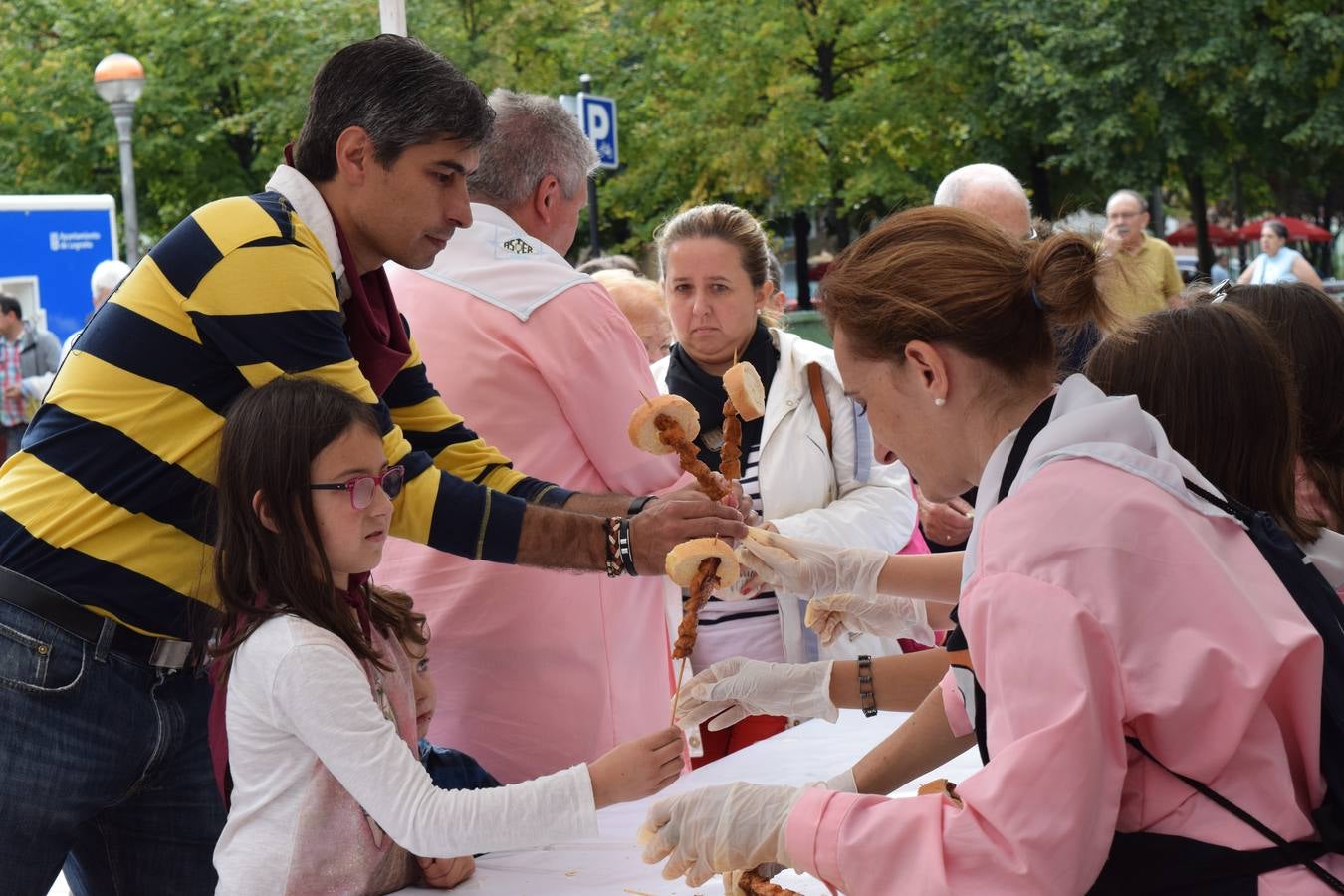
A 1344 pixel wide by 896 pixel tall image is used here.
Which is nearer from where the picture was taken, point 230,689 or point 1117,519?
point 1117,519

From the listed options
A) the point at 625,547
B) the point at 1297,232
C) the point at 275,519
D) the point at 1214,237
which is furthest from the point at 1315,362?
the point at 1214,237

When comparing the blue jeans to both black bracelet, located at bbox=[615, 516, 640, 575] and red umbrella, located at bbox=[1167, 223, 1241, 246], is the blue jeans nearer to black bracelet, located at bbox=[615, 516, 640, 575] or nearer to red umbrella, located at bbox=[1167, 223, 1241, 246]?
black bracelet, located at bbox=[615, 516, 640, 575]

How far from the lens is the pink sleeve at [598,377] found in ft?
8.81

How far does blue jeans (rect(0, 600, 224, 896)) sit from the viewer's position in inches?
81.7

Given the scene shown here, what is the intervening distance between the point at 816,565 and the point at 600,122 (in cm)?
664

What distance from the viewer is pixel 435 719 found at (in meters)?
2.80

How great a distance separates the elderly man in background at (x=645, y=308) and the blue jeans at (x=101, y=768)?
2798mm

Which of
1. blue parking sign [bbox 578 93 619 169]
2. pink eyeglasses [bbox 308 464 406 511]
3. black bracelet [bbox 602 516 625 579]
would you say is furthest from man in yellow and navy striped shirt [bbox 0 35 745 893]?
blue parking sign [bbox 578 93 619 169]

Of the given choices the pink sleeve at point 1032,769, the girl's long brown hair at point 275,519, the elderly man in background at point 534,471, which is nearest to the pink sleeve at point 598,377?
the elderly man in background at point 534,471

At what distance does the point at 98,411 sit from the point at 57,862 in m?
0.69

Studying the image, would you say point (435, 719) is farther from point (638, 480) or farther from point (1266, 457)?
point (1266, 457)

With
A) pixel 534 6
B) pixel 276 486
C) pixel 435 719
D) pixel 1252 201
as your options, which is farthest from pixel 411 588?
pixel 1252 201

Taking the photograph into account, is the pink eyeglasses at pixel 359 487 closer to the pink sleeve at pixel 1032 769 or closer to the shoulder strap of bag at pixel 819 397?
the pink sleeve at pixel 1032 769

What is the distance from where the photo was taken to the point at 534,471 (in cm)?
279
